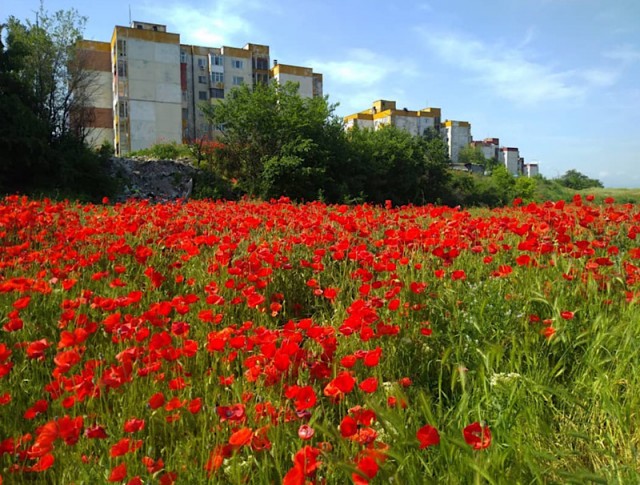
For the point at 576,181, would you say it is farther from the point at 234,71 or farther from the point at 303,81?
the point at 234,71

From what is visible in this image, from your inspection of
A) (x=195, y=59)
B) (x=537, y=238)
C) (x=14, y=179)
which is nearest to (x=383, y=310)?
(x=537, y=238)

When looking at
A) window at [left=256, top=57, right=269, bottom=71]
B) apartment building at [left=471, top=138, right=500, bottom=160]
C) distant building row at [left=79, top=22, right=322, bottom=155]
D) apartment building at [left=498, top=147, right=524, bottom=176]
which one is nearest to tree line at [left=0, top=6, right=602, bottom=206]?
distant building row at [left=79, top=22, right=322, bottom=155]

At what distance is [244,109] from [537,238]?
18.9 meters

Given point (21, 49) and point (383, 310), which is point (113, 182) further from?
point (383, 310)

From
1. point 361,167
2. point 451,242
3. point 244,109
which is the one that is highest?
point 244,109

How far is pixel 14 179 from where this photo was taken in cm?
1599

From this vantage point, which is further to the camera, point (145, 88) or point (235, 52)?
point (235, 52)

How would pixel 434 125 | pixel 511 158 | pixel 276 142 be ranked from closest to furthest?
pixel 276 142 → pixel 434 125 → pixel 511 158

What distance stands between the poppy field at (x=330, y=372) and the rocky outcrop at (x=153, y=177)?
598 inches

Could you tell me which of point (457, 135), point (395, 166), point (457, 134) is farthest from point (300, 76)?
point (457, 135)

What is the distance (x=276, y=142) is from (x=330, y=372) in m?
19.7

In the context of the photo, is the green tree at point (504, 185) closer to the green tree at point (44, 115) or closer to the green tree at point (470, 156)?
the green tree at point (44, 115)

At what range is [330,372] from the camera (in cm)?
217

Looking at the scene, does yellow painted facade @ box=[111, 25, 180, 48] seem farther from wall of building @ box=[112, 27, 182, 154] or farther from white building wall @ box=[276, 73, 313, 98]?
white building wall @ box=[276, 73, 313, 98]
